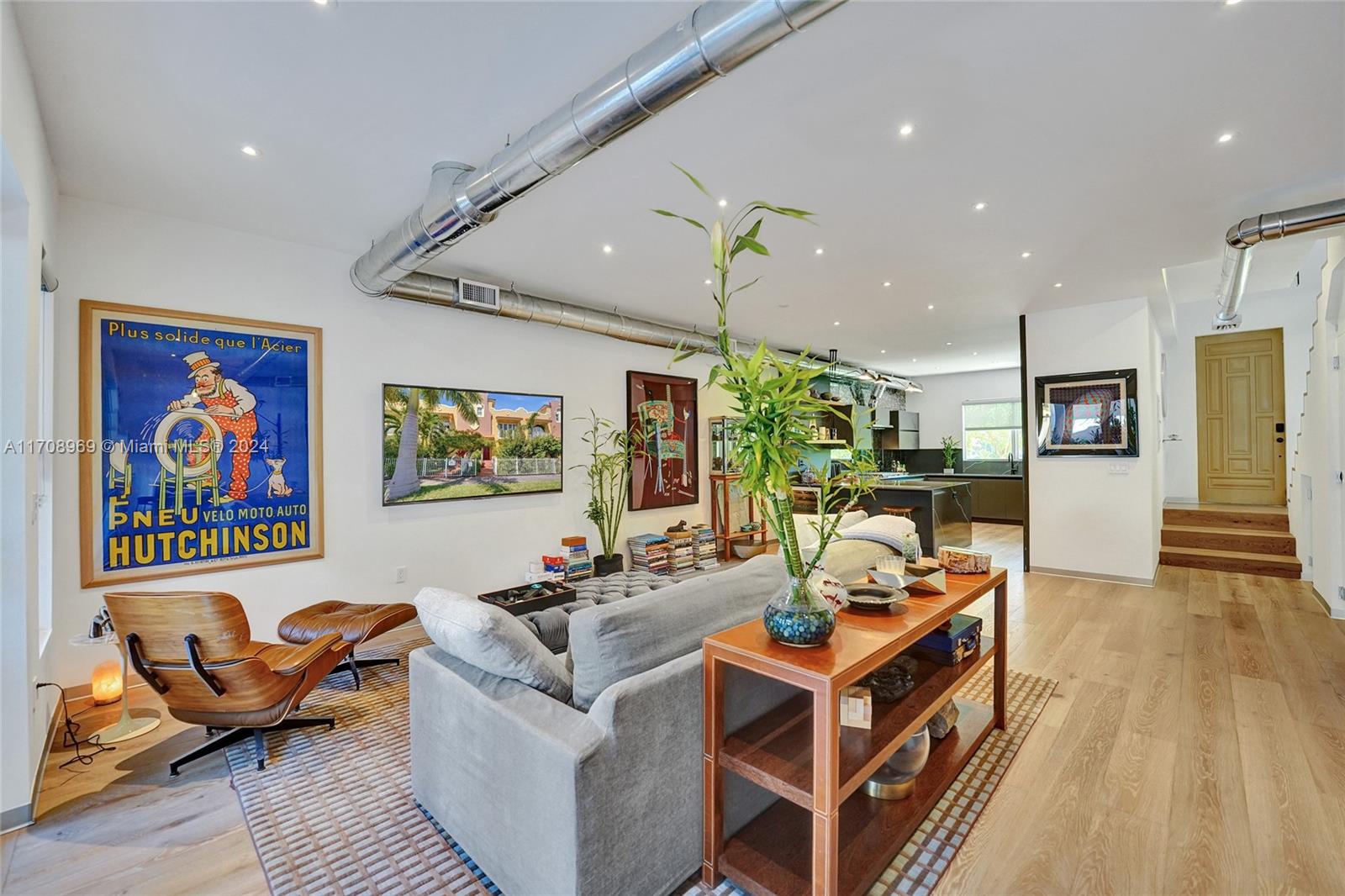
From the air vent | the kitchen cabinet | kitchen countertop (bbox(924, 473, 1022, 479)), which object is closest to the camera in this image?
the air vent

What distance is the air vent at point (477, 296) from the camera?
14.0 ft

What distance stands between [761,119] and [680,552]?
4644 millimetres

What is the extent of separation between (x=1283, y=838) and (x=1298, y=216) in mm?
3324

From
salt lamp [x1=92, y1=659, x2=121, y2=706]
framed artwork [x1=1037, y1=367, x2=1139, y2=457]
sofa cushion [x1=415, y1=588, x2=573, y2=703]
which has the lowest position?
salt lamp [x1=92, y1=659, x2=121, y2=706]

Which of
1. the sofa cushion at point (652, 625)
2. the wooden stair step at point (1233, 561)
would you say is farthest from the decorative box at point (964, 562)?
the wooden stair step at point (1233, 561)

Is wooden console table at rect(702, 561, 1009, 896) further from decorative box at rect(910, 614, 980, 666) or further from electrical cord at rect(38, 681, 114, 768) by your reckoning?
electrical cord at rect(38, 681, 114, 768)

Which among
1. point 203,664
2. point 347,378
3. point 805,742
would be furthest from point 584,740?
point 347,378

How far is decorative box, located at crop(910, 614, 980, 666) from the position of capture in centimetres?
236

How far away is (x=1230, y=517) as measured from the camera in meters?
6.35

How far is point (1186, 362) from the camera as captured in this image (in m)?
7.66

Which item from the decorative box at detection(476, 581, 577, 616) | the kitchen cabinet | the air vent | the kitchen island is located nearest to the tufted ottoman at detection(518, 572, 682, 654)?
the decorative box at detection(476, 581, 577, 616)

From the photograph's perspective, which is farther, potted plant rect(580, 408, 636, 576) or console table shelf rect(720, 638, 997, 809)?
potted plant rect(580, 408, 636, 576)

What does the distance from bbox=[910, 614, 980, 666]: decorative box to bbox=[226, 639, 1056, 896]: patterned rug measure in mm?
472

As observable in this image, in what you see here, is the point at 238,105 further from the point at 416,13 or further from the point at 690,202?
the point at 690,202
